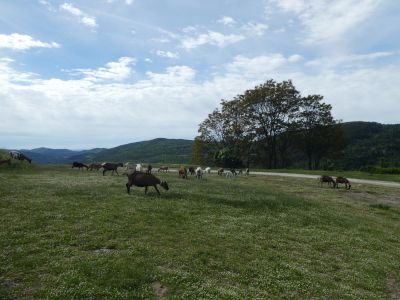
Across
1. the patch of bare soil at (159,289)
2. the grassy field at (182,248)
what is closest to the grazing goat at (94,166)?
the grassy field at (182,248)

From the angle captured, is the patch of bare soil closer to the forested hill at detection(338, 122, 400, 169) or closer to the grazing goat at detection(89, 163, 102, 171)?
the grazing goat at detection(89, 163, 102, 171)

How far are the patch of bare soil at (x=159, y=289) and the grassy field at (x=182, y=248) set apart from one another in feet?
0.11

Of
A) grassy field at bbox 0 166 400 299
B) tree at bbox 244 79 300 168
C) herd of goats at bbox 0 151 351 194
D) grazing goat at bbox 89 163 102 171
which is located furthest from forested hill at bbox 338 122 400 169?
grassy field at bbox 0 166 400 299

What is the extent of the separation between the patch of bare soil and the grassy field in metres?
0.03

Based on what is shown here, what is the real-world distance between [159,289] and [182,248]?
12.5ft

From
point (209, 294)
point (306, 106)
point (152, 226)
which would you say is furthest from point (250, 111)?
point (209, 294)

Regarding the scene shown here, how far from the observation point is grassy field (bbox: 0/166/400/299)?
11289 millimetres

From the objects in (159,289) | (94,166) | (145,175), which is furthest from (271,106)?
(159,289)

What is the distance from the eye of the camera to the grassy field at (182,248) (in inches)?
444

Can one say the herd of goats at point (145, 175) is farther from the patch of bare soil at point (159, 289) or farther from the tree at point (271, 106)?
the tree at point (271, 106)

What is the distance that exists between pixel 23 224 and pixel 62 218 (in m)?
2.00

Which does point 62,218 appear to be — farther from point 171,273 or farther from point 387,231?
point 387,231

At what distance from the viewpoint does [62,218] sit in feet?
58.9

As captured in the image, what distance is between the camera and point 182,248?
14891 mm
